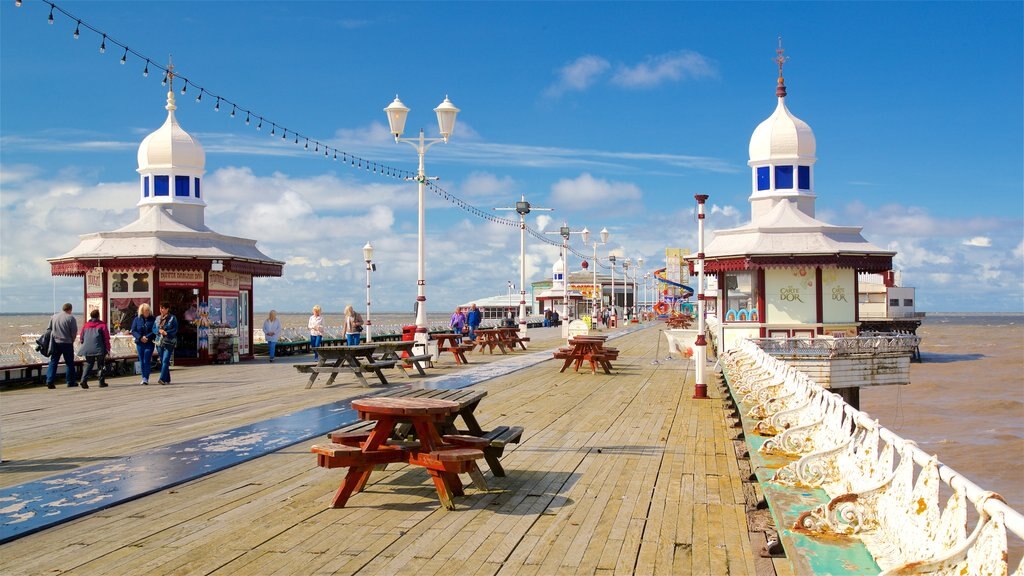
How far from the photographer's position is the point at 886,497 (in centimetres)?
413

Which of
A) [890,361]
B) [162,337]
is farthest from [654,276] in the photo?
[162,337]

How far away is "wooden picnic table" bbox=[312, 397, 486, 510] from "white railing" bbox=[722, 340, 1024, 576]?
2208 mm

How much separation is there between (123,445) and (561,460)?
460cm

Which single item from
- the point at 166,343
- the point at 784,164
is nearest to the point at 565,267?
the point at 784,164

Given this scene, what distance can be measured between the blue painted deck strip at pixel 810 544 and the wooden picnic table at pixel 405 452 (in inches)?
82.7

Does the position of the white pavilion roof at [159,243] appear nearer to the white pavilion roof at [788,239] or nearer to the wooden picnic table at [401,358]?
the wooden picnic table at [401,358]

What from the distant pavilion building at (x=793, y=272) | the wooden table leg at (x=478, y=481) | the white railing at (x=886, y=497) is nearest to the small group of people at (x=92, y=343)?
the wooden table leg at (x=478, y=481)

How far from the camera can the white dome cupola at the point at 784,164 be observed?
28.5m

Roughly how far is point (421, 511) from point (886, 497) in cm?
321

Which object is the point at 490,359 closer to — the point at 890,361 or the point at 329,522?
the point at 890,361

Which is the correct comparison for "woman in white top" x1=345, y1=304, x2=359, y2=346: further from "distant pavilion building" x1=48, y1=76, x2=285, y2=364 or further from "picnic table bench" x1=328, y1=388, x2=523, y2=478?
"picnic table bench" x1=328, y1=388, x2=523, y2=478

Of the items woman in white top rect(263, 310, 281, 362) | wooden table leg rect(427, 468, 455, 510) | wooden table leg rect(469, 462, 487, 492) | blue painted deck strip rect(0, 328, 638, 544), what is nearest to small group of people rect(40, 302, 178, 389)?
blue painted deck strip rect(0, 328, 638, 544)

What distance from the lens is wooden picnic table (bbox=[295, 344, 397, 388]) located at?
48.4ft

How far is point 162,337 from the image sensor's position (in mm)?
16312
